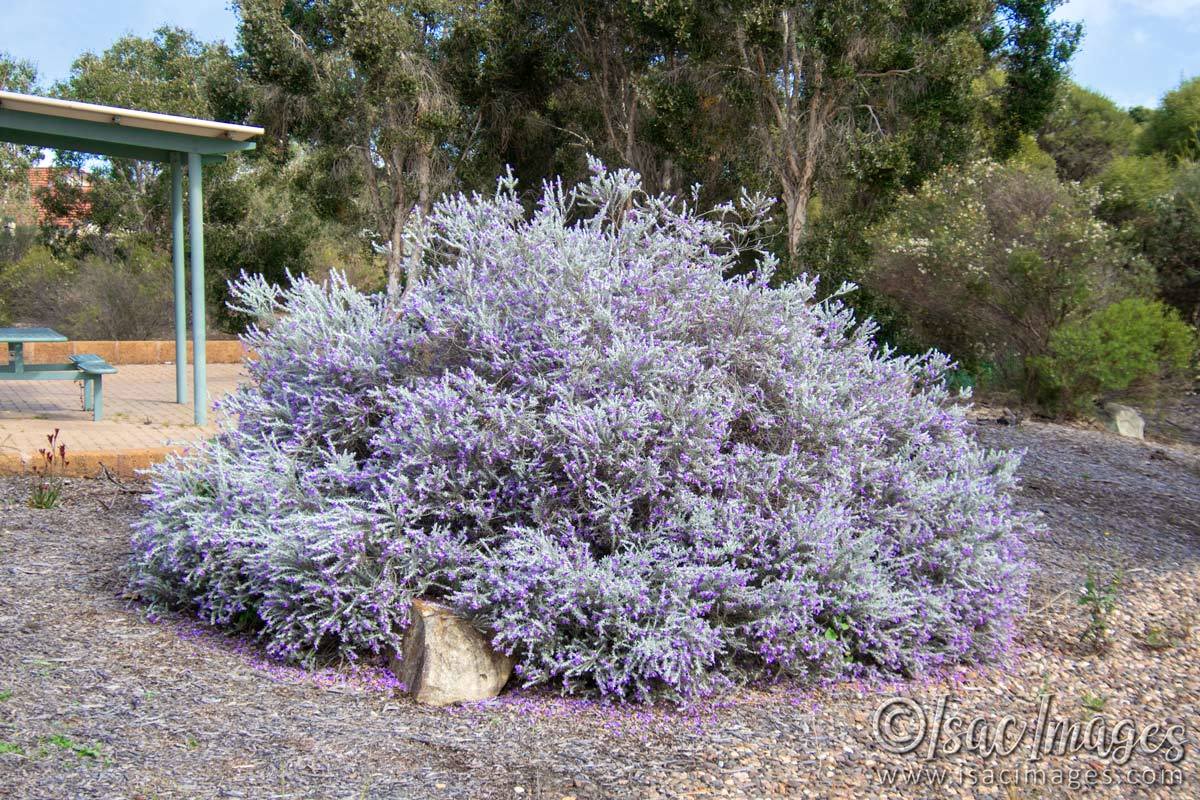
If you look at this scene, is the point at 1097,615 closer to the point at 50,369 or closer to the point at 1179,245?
the point at 50,369

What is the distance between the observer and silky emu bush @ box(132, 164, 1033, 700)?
11.1 ft

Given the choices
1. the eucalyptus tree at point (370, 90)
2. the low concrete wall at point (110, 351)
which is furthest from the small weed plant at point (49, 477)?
the eucalyptus tree at point (370, 90)

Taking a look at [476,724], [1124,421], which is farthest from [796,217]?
[476,724]

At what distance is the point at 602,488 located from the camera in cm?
354

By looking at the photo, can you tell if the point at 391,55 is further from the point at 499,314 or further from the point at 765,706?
the point at 765,706

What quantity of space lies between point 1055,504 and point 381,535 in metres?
4.65

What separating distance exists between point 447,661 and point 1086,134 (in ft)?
92.8

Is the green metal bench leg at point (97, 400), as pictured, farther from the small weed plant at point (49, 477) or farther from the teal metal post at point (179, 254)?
the small weed plant at point (49, 477)

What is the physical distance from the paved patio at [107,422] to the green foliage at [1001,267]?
7.82 meters

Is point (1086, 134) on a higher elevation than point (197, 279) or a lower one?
higher

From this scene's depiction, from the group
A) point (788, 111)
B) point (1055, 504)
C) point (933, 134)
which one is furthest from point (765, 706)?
point (933, 134)

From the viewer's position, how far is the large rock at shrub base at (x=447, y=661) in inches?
130

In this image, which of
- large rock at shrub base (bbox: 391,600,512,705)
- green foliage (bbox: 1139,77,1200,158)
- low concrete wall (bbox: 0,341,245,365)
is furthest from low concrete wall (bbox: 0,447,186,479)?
green foliage (bbox: 1139,77,1200,158)

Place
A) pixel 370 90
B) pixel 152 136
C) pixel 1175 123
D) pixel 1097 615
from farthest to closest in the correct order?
pixel 1175 123, pixel 370 90, pixel 152 136, pixel 1097 615
